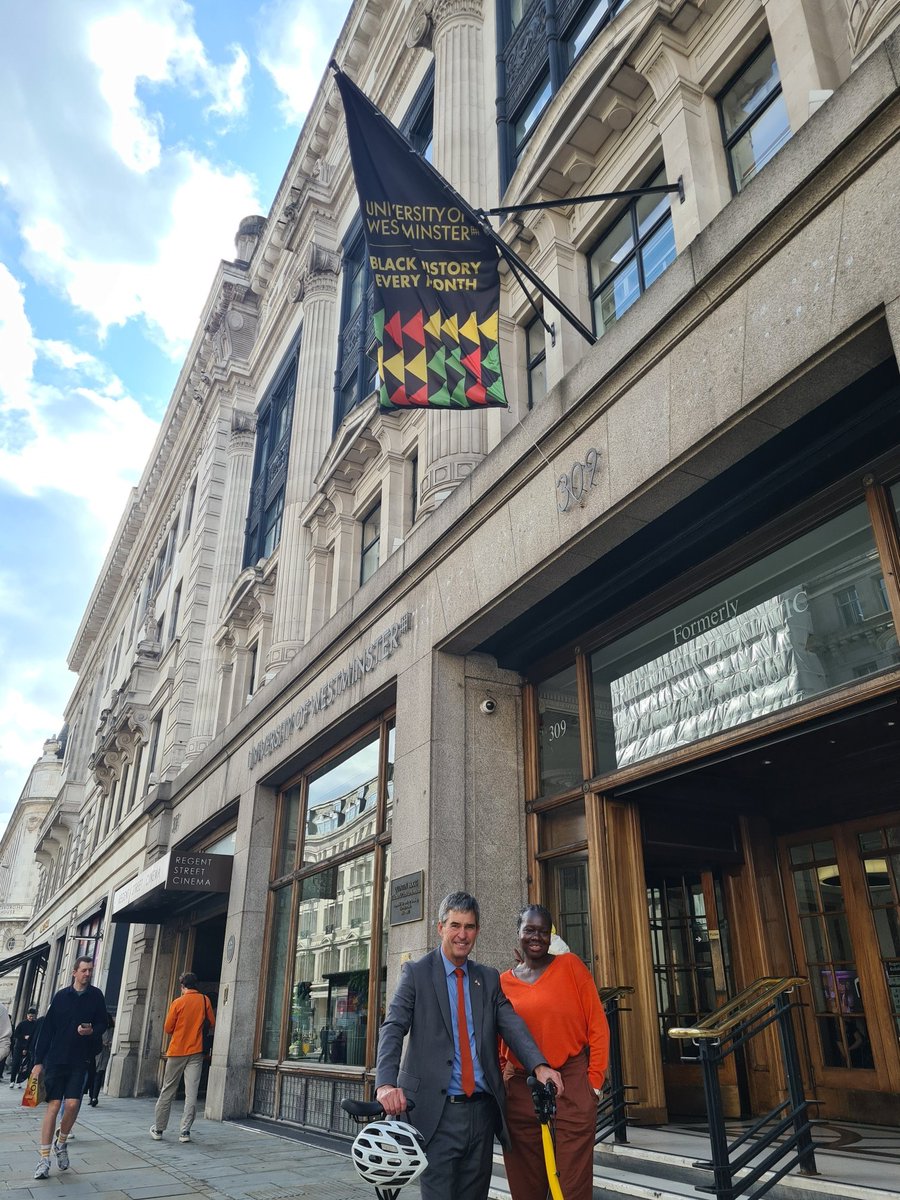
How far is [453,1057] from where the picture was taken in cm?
404

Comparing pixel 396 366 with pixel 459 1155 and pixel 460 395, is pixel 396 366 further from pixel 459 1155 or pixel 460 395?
pixel 459 1155

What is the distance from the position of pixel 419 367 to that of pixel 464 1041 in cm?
590

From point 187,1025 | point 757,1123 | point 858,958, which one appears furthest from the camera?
point 187,1025

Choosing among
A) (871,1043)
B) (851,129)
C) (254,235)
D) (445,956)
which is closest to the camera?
(445,956)

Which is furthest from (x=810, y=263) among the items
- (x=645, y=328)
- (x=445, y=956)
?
(x=445, y=956)

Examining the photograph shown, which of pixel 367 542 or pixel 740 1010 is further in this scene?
pixel 367 542

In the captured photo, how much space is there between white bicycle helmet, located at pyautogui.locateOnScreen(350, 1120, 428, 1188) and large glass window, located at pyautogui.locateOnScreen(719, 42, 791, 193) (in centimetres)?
793

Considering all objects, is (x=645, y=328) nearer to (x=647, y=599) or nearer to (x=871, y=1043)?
→ (x=647, y=599)

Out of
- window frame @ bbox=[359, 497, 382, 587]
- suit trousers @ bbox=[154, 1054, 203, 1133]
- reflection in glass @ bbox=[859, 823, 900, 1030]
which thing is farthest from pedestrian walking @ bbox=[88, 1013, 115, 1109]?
reflection in glass @ bbox=[859, 823, 900, 1030]

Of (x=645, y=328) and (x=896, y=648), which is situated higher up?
(x=645, y=328)

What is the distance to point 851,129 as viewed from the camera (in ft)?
16.9

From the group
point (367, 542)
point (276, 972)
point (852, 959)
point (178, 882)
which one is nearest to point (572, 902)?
point (852, 959)

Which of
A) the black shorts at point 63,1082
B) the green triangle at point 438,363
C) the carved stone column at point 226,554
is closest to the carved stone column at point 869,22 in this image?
the green triangle at point 438,363

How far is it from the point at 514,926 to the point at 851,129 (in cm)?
693
